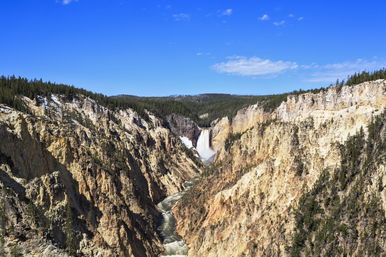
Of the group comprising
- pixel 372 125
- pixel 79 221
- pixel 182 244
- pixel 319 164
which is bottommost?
pixel 182 244

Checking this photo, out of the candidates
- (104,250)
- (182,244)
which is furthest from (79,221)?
(182,244)

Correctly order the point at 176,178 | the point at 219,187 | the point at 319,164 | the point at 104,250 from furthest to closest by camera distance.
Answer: the point at 176,178 → the point at 219,187 → the point at 319,164 → the point at 104,250

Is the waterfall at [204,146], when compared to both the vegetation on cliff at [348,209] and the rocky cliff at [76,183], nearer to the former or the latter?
the rocky cliff at [76,183]

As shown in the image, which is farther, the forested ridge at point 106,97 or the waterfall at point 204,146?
the waterfall at point 204,146

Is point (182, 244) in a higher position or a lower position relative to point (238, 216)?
lower

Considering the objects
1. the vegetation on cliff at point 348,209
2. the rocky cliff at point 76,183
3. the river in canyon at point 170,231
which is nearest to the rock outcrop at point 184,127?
the river in canyon at point 170,231

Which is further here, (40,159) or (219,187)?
(219,187)

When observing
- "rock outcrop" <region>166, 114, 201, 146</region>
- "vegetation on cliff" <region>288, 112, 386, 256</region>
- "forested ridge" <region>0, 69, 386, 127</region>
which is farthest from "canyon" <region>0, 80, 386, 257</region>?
"rock outcrop" <region>166, 114, 201, 146</region>

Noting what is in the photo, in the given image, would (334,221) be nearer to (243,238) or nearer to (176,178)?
(243,238)
